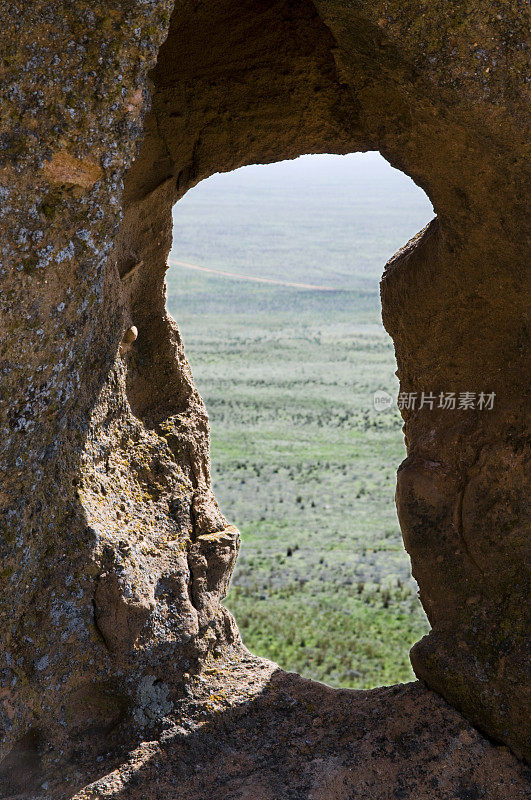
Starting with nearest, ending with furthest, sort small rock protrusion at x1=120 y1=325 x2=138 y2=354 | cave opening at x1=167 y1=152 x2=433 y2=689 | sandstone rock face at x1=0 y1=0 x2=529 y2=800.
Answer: sandstone rock face at x1=0 y1=0 x2=529 y2=800, small rock protrusion at x1=120 y1=325 x2=138 y2=354, cave opening at x1=167 y1=152 x2=433 y2=689

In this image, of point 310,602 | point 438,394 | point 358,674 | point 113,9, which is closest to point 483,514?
point 438,394

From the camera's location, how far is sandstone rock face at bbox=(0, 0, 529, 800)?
349 cm

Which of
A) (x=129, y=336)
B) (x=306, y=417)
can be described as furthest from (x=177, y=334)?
(x=306, y=417)

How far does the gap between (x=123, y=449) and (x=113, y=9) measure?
8.17 ft

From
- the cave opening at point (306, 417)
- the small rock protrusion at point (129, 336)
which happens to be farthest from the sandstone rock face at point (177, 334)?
the cave opening at point (306, 417)

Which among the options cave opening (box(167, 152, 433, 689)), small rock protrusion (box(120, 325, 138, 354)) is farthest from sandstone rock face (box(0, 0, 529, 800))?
cave opening (box(167, 152, 433, 689))

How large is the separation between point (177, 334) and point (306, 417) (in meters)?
19.5

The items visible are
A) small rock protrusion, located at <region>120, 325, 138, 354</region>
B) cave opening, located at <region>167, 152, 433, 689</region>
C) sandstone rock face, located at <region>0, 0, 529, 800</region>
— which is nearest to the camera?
sandstone rock face, located at <region>0, 0, 529, 800</region>

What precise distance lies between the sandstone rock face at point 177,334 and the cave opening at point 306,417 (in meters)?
1.97

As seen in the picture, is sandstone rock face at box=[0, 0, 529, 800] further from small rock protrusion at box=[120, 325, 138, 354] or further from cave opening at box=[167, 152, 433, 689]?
cave opening at box=[167, 152, 433, 689]

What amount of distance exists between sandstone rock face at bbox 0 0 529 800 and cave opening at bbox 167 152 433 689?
1.97 meters

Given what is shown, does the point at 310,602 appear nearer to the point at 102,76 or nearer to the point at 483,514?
the point at 483,514

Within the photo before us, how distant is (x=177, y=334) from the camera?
6000 millimetres

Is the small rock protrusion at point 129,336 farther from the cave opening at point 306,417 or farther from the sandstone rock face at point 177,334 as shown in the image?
the cave opening at point 306,417
